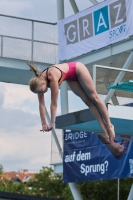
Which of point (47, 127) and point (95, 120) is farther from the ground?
point (47, 127)

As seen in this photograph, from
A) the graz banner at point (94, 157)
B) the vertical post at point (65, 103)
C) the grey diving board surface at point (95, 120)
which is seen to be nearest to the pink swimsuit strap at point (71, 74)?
the grey diving board surface at point (95, 120)

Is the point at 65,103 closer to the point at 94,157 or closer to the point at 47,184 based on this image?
the point at 94,157

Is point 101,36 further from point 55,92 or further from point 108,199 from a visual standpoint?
point 108,199

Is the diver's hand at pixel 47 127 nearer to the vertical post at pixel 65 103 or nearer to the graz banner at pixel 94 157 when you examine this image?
the graz banner at pixel 94 157

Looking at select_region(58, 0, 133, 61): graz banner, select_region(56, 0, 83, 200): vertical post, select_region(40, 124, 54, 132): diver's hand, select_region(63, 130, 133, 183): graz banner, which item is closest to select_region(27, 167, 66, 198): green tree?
select_region(56, 0, 83, 200): vertical post

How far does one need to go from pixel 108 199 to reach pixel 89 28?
26268mm

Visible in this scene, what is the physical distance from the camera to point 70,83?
11.1 m

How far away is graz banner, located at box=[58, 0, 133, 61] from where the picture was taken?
24.0m

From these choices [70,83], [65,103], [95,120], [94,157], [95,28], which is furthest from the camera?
[65,103]

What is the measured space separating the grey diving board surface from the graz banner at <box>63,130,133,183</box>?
1.74 meters

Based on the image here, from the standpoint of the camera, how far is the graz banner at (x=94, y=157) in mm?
25828

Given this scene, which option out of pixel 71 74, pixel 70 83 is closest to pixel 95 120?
pixel 70 83

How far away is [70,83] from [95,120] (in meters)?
10.5

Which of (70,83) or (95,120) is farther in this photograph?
(95,120)
